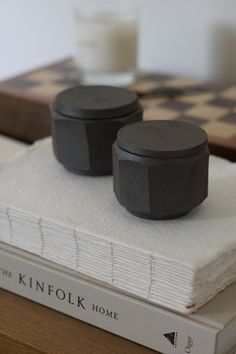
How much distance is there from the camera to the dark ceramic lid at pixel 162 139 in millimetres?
451

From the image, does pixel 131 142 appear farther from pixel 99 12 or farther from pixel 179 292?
pixel 99 12

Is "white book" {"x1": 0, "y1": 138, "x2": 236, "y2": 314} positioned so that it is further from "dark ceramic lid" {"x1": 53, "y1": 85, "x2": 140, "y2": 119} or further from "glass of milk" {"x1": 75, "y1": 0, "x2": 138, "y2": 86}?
"glass of milk" {"x1": 75, "y1": 0, "x2": 138, "y2": 86}

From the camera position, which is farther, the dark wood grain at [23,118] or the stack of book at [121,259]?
the dark wood grain at [23,118]

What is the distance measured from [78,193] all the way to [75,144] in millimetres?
38

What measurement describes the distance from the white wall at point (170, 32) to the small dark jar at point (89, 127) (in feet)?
0.96

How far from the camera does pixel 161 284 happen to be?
444mm

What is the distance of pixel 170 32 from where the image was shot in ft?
2.74

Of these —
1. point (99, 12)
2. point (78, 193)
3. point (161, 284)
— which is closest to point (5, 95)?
point (99, 12)

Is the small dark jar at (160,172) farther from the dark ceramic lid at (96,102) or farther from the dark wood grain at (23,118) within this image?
the dark wood grain at (23,118)

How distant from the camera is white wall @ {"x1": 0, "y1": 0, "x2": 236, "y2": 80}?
798 millimetres

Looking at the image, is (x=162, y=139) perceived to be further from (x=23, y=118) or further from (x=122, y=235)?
(x=23, y=118)

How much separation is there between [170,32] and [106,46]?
11 cm

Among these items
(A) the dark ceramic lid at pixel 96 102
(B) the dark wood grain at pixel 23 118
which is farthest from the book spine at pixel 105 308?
(B) the dark wood grain at pixel 23 118

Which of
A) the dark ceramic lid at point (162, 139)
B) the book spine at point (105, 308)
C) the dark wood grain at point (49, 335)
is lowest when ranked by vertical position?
the dark wood grain at point (49, 335)
